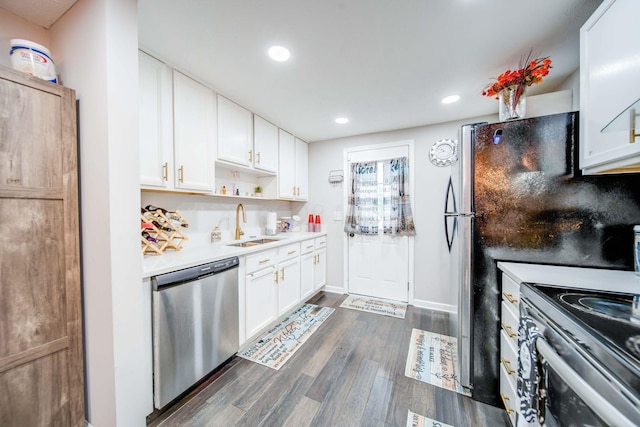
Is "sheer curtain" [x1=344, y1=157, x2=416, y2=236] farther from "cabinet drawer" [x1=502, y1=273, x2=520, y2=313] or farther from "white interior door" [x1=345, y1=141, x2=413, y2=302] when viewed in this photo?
"cabinet drawer" [x1=502, y1=273, x2=520, y2=313]

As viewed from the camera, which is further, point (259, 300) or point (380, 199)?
point (380, 199)

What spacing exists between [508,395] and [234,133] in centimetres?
288

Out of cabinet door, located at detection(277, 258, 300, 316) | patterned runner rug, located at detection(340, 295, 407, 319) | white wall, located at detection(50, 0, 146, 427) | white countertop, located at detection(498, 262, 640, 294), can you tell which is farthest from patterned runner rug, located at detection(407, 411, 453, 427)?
white wall, located at detection(50, 0, 146, 427)

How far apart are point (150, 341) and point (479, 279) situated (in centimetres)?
211

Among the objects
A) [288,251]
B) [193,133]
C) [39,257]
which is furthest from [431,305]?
[39,257]

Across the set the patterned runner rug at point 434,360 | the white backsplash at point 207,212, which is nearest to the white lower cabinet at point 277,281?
the white backsplash at point 207,212

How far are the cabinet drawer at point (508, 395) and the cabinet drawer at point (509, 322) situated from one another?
0.81ft

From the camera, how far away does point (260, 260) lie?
211 centimetres

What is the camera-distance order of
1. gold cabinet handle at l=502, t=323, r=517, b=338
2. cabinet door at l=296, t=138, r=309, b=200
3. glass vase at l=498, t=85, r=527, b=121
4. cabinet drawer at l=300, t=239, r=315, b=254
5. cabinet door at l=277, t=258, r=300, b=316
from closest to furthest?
1. gold cabinet handle at l=502, t=323, r=517, b=338
2. glass vase at l=498, t=85, r=527, b=121
3. cabinet door at l=277, t=258, r=300, b=316
4. cabinet drawer at l=300, t=239, r=315, b=254
5. cabinet door at l=296, t=138, r=309, b=200

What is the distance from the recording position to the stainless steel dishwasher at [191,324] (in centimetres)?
134

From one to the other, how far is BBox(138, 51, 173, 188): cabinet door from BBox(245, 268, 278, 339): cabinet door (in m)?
1.08

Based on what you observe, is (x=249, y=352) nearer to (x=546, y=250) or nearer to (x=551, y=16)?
(x=546, y=250)

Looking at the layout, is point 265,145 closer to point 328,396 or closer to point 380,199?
point 380,199

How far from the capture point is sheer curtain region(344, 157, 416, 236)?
9.74ft
